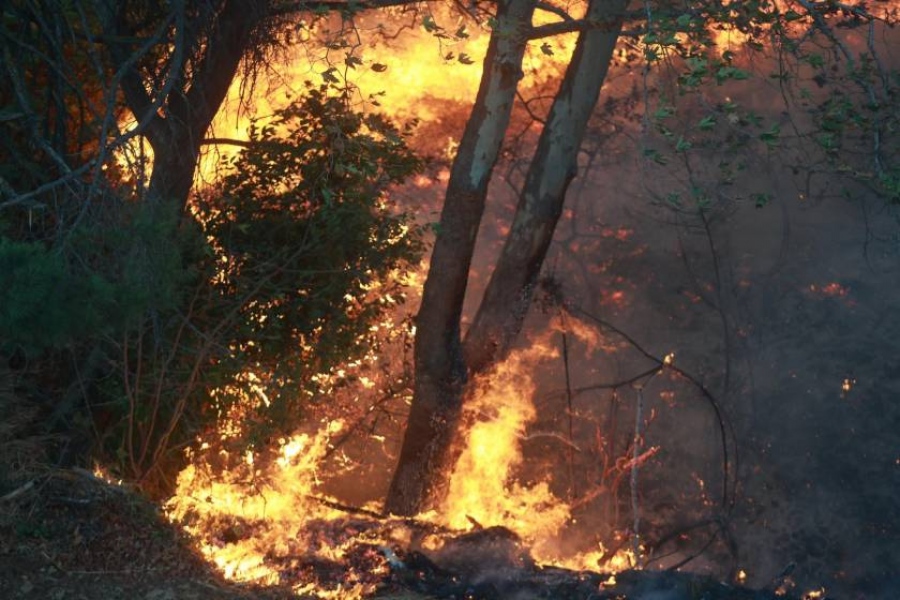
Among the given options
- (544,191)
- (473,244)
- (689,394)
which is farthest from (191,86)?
(689,394)

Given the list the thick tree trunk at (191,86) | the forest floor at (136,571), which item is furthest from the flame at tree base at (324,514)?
the thick tree trunk at (191,86)

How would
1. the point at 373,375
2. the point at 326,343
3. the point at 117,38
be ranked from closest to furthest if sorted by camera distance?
the point at 117,38 < the point at 326,343 < the point at 373,375

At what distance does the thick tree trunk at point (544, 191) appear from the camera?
8977 mm

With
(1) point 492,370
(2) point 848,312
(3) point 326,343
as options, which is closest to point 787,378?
(2) point 848,312

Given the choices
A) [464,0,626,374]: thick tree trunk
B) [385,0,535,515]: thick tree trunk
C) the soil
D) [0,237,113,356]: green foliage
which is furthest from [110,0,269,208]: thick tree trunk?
[0,237,113,356]: green foliage

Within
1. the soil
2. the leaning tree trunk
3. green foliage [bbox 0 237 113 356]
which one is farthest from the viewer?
the leaning tree trunk

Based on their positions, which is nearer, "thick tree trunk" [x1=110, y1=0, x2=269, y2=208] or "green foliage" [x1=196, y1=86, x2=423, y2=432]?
"thick tree trunk" [x1=110, y1=0, x2=269, y2=208]

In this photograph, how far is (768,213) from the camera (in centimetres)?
1691

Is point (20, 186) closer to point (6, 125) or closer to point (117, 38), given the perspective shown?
point (6, 125)

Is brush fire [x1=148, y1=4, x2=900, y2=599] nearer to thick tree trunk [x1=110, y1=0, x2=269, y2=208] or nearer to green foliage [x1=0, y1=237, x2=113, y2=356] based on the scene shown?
thick tree trunk [x1=110, y1=0, x2=269, y2=208]

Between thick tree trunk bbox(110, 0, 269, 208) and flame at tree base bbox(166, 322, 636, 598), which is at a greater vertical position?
thick tree trunk bbox(110, 0, 269, 208)

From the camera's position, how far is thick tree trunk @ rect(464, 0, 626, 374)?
→ 29.5ft

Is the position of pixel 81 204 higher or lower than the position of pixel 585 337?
lower

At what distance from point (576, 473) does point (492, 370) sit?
21.0 feet
